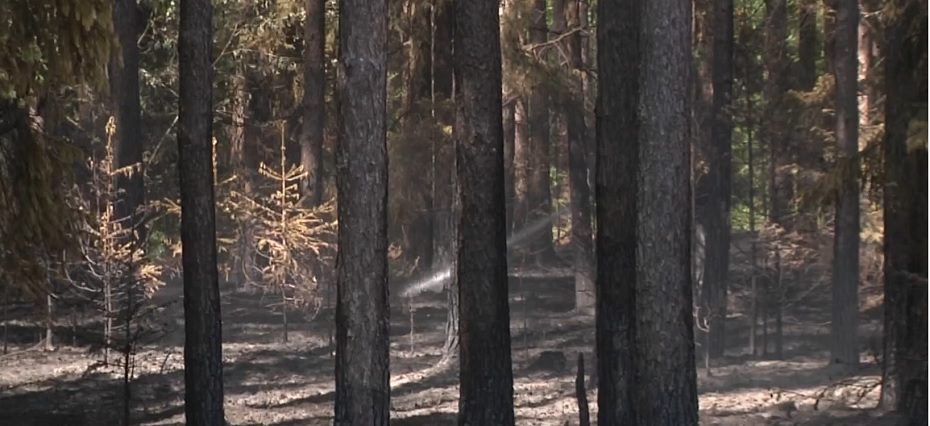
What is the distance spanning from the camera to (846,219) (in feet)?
83.9

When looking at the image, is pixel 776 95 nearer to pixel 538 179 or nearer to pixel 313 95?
pixel 313 95

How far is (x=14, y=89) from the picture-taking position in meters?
9.77

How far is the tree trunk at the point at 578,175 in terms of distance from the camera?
96.7 feet

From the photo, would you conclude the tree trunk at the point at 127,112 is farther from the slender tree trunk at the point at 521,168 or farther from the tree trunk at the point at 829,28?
the tree trunk at the point at 829,28

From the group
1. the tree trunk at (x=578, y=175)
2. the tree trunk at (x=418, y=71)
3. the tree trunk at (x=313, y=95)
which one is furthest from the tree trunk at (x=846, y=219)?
the tree trunk at (x=313, y=95)

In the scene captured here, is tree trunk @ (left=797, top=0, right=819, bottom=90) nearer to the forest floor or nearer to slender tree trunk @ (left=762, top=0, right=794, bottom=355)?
slender tree trunk @ (left=762, top=0, right=794, bottom=355)

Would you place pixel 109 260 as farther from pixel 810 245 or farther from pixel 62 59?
pixel 810 245

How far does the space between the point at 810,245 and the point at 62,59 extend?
26220 mm

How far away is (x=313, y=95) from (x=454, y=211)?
8136 mm

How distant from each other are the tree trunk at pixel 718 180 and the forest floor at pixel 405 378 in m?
1.14

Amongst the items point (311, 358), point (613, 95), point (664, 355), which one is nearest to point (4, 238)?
point (664, 355)

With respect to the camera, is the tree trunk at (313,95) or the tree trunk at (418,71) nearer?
the tree trunk at (313,95)

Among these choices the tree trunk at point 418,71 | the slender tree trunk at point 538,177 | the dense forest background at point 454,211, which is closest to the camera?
the dense forest background at point 454,211

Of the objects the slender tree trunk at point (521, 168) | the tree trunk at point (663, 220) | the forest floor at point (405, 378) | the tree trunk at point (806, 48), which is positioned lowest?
the forest floor at point (405, 378)
